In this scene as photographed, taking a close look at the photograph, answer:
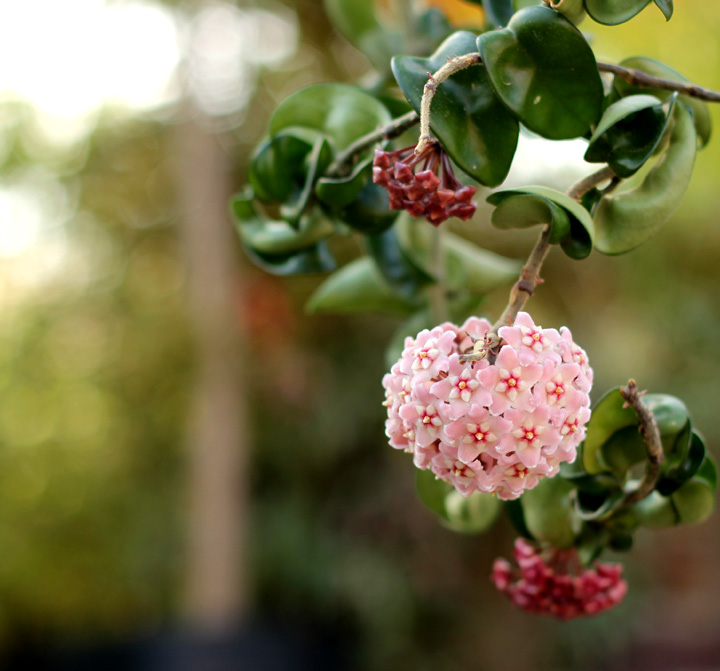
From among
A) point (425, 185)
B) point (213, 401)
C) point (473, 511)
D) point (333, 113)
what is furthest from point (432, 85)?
point (213, 401)

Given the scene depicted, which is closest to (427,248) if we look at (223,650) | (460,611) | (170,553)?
(223,650)

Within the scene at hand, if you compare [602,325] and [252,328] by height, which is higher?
[602,325]

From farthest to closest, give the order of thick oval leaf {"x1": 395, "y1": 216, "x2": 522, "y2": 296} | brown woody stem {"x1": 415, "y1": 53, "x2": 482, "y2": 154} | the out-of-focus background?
1. the out-of-focus background
2. thick oval leaf {"x1": 395, "y1": 216, "x2": 522, "y2": 296}
3. brown woody stem {"x1": 415, "y1": 53, "x2": 482, "y2": 154}

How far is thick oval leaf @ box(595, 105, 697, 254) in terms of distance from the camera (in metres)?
0.35

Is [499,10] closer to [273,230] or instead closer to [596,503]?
[273,230]

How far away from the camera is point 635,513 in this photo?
402 millimetres

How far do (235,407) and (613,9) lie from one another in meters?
2.18

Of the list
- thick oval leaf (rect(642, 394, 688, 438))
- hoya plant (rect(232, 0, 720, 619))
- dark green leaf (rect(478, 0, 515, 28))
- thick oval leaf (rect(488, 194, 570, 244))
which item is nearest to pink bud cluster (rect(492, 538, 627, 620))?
hoya plant (rect(232, 0, 720, 619))

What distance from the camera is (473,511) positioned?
1.41 feet

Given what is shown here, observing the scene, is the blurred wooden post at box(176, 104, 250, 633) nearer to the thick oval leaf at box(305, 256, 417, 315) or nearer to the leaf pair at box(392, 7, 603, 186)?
the thick oval leaf at box(305, 256, 417, 315)

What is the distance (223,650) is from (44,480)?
3.44 feet

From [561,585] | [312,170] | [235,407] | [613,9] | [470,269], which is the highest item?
[613,9]

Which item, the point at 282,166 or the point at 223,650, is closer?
the point at 282,166

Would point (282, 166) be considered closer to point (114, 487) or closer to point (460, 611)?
point (460, 611)
